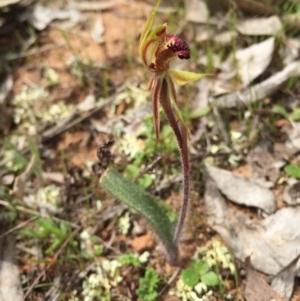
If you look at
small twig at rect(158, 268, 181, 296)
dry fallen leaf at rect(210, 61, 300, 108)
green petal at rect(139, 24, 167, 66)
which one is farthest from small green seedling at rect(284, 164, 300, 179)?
green petal at rect(139, 24, 167, 66)

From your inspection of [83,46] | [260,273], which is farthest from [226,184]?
[83,46]

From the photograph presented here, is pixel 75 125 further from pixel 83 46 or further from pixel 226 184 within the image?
pixel 226 184

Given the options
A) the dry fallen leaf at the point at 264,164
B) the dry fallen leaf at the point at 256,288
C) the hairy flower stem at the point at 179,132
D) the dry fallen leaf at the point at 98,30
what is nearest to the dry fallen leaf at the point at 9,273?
the hairy flower stem at the point at 179,132

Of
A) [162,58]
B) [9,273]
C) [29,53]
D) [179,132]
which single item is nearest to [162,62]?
[162,58]

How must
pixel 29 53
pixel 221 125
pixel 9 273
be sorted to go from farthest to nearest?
pixel 29 53 → pixel 221 125 → pixel 9 273

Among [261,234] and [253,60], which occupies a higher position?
[253,60]

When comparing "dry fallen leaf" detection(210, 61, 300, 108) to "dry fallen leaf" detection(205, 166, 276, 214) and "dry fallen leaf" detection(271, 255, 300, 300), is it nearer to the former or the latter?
"dry fallen leaf" detection(205, 166, 276, 214)

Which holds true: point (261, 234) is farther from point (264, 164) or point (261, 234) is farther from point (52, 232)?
point (52, 232)
